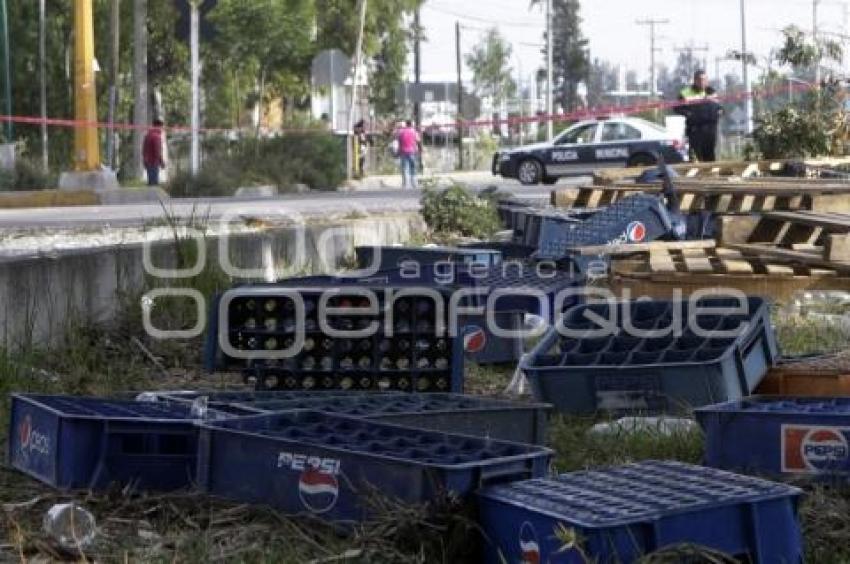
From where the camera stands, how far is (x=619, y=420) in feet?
24.1

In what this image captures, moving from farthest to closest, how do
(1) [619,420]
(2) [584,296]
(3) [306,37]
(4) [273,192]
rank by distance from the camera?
1. (3) [306,37]
2. (4) [273,192]
3. (2) [584,296]
4. (1) [619,420]

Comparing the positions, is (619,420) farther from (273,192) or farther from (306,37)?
(306,37)

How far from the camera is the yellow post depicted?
28797mm

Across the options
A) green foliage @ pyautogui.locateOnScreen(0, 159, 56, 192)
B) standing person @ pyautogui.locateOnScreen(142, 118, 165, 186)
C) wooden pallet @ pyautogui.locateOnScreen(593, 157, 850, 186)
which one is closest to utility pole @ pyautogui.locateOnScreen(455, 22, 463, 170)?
standing person @ pyautogui.locateOnScreen(142, 118, 165, 186)

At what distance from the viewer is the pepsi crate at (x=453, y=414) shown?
6.30 meters

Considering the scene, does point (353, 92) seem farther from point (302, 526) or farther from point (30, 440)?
point (302, 526)

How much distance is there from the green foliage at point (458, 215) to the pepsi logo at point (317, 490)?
11.3 meters

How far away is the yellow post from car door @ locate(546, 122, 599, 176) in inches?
485

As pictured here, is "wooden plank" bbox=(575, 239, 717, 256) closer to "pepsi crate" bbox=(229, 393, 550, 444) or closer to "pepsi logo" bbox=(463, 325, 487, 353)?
"pepsi logo" bbox=(463, 325, 487, 353)

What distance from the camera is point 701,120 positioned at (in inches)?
969

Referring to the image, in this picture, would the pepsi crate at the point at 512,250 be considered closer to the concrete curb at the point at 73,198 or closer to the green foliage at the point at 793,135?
the green foliage at the point at 793,135

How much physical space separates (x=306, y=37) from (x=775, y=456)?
47.3 meters

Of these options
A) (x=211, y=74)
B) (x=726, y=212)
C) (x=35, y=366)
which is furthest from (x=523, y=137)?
(x=35, y=366)

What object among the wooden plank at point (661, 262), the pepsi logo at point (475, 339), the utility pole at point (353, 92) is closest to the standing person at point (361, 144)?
the utility pole at point (353, 92)
